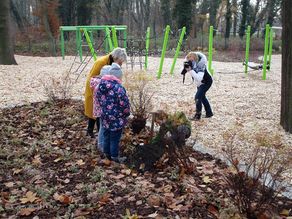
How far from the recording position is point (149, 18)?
141ft

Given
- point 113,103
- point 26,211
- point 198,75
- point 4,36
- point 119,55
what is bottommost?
point 26,211

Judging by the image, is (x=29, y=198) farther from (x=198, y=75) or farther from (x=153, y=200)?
(x=198, y=75)

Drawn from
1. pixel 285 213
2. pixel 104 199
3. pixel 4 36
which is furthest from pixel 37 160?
pixel 4 36

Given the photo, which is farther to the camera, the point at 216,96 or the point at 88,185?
the point at 216,96

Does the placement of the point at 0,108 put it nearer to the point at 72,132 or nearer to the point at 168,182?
the point at 72,132

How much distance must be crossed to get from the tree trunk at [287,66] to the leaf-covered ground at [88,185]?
6.59ft

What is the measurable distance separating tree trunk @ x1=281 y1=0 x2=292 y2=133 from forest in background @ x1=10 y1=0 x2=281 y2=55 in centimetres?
1138

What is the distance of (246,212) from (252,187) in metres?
0.22

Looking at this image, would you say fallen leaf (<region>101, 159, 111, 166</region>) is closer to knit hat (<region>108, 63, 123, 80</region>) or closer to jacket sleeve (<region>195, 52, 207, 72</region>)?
knit hat (<region>108, 63, 123, 80</region>)

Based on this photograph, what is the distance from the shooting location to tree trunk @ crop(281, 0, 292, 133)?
5825 mm

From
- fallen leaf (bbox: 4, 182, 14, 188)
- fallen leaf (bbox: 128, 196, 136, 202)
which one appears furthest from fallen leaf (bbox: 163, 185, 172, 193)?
fallen leaf (bbox: 4, 182, 14, 188)

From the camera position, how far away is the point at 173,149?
4129 mm

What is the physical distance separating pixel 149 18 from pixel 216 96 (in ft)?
117

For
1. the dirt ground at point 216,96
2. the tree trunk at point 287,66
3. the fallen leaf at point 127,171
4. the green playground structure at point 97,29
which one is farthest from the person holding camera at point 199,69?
the green playground structure at point 97,29
